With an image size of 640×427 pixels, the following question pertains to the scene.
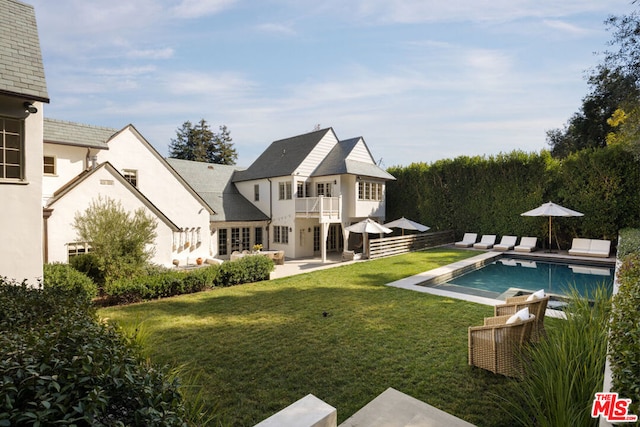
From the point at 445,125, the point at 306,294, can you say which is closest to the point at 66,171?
the point at 306,294

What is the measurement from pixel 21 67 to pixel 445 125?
2118 centimetres

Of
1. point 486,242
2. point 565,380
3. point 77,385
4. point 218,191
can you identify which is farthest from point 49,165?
point 486,242

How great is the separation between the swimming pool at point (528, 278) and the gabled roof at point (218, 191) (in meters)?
14.4

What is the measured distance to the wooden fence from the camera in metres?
20.5

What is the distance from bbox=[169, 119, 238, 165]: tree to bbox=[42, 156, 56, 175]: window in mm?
38962

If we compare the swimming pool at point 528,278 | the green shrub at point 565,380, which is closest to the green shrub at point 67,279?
the green shrub at point 565,380

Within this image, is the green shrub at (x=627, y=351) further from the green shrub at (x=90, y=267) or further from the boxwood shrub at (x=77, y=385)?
the green shrub at (x=90, y=267)

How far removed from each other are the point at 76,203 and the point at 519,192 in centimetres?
2608

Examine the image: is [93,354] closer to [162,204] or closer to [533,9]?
[533,9]

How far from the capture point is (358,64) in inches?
484

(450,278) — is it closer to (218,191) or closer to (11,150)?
(11,150)

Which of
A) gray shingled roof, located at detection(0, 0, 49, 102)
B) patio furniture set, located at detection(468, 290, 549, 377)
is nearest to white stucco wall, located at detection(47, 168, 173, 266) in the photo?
gray shingled roof, located at detection(0, 0, 49, 102)

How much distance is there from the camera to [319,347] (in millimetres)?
7066

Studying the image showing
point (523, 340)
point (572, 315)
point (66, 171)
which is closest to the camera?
point (523, 340)
